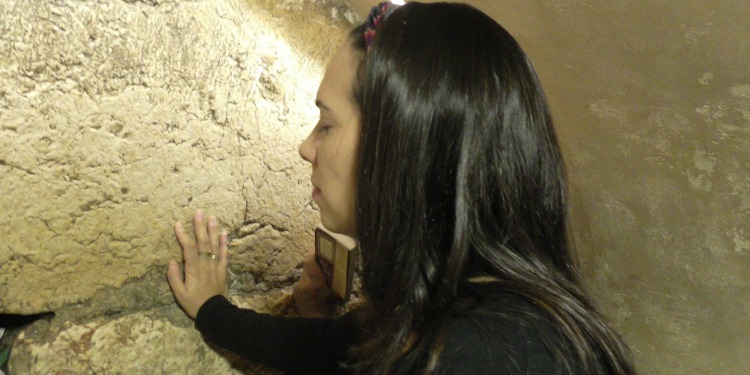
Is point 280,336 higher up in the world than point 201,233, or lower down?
lower down

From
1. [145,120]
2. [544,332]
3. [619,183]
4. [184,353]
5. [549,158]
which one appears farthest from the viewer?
[619,183]

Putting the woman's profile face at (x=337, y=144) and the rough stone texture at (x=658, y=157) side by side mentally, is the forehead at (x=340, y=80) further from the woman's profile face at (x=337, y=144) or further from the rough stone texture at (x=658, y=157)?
the rough stone texture at (x=658, y=157)

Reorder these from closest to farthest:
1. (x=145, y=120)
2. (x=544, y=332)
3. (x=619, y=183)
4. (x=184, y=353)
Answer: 1. (x=544, y=332)
2. (x=145, y=120)
3. (x=184, y=353)
4. (x=619, y=183)

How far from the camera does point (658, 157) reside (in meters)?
1.38

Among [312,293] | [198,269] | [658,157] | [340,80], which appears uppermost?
[340,80]

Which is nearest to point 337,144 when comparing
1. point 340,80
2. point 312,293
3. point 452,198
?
point 340,80

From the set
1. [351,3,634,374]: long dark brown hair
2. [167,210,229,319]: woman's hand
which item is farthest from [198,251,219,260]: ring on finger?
[351,3,634,374]: long dark brown hair

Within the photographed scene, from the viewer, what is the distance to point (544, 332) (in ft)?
2.91

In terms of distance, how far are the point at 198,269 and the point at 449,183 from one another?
1.92 ft

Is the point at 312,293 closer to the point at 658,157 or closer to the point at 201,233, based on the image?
the point at 201,233

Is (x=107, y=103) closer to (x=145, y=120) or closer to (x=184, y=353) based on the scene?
(x=145, y=120)

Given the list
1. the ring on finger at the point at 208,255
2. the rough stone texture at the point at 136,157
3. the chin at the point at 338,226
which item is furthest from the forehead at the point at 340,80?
the ring on finger at the point at 208,255

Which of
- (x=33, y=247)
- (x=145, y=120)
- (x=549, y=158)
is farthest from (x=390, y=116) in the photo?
(x=33, y=247)

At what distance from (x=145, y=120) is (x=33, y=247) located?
27 centimetres
